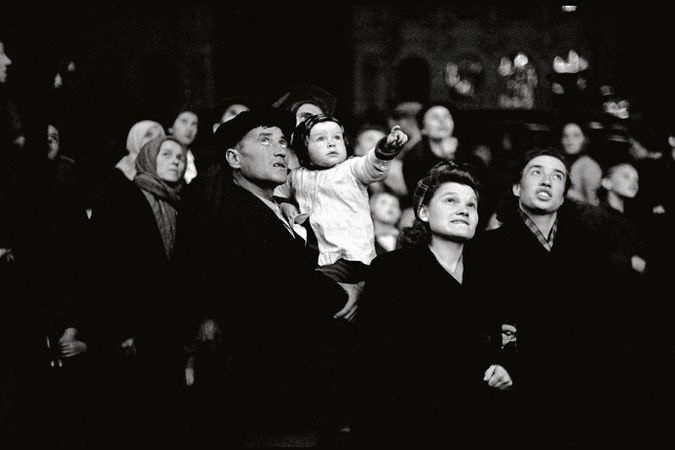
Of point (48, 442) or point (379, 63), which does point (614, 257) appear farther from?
point (379, 63)

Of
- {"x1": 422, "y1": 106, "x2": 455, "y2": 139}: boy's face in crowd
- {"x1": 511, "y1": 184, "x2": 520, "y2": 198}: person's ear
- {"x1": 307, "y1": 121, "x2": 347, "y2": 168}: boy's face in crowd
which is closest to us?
{"x1": 307, "y1": 121, "x2": 347, "y2": 168}: boy's face in crowd

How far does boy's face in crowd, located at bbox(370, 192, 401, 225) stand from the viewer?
6789 mm

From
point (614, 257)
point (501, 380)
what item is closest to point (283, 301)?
point (501, 380)

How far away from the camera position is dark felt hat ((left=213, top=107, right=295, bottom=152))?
4855 millimetres

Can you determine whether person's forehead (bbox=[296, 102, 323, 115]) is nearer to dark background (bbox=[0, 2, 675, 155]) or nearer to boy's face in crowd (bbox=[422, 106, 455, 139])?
boy's face in crowd (bbox=[422, 106, 455, 139])

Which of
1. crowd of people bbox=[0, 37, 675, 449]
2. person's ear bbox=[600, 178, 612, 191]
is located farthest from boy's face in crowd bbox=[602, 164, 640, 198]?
crowd of people bbox=[0, 37, 675, 449]

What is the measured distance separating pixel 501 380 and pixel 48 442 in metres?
2.53

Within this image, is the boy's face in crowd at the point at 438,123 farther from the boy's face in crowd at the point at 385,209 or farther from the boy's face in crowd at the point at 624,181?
the boy's face in crowd at the point at 624,181

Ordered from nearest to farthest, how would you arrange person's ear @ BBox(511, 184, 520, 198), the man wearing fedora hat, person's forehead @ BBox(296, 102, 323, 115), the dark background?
the man wearing fedora hat, person's ear @ BBox(511, 184, 520, 198), person's forehead @ BBox(296, 102, 323, 115), the dark background

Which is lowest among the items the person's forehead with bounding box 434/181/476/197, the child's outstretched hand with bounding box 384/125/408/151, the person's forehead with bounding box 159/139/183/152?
the person's forehead with bounding box 434/181/476/197

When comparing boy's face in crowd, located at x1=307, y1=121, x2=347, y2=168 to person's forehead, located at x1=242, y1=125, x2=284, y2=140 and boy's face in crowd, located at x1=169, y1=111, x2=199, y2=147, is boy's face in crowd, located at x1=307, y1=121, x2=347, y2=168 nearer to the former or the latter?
person's forehead, located at x1=242, y1=125, x2=284, y2=140

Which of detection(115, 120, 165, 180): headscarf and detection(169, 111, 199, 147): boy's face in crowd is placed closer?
detection(115, 120, 165, 180): headscarf

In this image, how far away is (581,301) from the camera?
5027 millimetres

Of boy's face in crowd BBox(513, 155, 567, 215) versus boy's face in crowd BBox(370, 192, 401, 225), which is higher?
boy's face in crowd BBox(513, 155, 567, 215)
